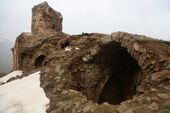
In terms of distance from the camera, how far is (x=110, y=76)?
743 inches

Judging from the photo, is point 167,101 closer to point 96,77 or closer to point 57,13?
point 96,77

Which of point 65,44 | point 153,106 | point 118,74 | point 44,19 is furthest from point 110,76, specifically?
point 44,19

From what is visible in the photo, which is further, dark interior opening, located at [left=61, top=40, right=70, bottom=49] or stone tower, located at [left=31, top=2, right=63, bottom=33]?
stone tower, located at [left=31, top=2, right=63, bottom=33]

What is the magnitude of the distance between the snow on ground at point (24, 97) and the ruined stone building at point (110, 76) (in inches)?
15.8

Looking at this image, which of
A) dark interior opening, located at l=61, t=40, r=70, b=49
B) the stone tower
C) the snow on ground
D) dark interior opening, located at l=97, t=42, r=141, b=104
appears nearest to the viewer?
the snow on ground

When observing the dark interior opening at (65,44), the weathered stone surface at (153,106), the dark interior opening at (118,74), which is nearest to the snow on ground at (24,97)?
the dark interior opening at (118,74)

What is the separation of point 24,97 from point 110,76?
6.01 meters

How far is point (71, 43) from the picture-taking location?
25.2 metres

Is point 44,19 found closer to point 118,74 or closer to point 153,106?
point 118,74

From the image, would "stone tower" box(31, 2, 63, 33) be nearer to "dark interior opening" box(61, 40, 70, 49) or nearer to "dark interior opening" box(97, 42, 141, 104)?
"dark interior opening" box(61, 40, 70, 49)

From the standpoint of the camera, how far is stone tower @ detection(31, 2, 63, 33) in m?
32.8

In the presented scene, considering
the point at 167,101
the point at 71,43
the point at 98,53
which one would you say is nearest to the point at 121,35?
the point at 98,53

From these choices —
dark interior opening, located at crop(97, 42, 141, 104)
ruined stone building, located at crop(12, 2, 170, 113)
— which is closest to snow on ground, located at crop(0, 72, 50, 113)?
ruined stone building, located at crop(12, 2, 170, 113)

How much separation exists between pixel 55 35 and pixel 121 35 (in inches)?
514
